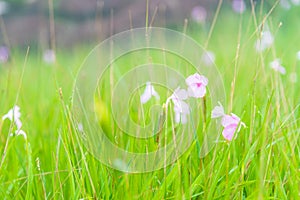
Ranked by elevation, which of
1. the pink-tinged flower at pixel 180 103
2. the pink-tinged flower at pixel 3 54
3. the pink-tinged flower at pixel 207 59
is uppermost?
the pink-tinged flower at pixel 3 54

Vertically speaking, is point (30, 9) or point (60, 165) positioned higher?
point (30, 9)

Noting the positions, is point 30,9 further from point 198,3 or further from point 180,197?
point 180,197

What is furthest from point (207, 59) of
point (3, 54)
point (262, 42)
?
point (3, 54)

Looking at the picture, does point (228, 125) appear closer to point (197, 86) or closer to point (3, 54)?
point (197, 86)

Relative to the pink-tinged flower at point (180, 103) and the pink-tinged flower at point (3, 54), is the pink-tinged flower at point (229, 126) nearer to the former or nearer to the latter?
the pink-tinged flower at point (180, 103)

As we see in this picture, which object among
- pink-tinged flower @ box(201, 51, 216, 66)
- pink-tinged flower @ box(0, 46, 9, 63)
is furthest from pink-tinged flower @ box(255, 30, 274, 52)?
pink-tinged flower @ box(0, 46, 9, 63)

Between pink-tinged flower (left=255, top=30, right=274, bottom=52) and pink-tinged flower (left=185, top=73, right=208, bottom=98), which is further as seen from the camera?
pink-tinged flower (left=255, top=30, right=274, bottom=52)

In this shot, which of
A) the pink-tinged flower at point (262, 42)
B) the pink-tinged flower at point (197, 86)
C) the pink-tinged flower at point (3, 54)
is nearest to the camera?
the pink-tinged flower at point (197, 86)

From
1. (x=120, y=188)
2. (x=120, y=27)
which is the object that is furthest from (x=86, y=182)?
(x=120, y=27)

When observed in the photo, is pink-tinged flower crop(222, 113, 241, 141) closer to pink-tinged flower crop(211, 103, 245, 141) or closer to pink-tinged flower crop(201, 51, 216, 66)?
pink-tinged flower crop(211, 103, 245, 141)

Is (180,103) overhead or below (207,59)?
below

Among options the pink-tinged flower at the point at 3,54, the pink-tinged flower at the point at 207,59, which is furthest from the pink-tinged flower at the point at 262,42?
the pink-tinged flower at the point at 3,54
